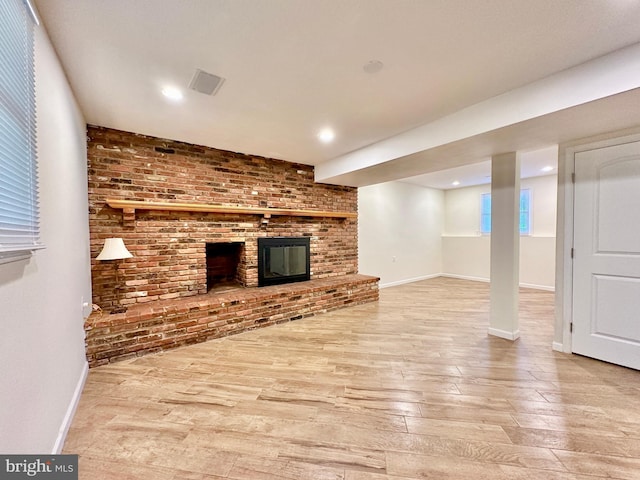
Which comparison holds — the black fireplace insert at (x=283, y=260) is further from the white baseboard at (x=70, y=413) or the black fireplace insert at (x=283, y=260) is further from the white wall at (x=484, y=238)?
the white wall at (x=484, y=238)

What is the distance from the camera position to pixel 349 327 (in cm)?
336

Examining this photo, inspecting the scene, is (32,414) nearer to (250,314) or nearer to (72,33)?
(72,33)

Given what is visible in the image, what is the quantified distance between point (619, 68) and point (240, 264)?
4156 mm

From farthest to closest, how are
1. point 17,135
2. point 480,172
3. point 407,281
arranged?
point 407,281 < point 480,172 < point 17,135

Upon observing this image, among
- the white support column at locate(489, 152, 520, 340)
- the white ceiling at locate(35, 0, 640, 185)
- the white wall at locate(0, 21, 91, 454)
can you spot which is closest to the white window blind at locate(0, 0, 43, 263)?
the white wall at locate(0, 21, 91, 454)

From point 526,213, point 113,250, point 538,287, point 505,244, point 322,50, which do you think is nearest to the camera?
point 322,50

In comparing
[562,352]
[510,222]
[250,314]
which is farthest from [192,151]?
[562,352]

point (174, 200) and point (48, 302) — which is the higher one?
point (174, 200)

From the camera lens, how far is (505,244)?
2928 millimetres

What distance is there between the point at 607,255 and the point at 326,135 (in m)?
2.95

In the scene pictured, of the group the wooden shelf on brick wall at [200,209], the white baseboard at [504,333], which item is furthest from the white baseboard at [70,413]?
the white baseboard at [504,333]

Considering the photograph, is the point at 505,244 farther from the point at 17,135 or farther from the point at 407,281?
the point at 17,135

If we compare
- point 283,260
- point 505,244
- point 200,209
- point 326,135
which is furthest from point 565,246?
point 200,209

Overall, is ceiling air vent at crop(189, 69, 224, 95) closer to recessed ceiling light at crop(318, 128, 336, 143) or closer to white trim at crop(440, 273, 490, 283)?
recessed ceiling light at crop(318, 128, 336, 143)
